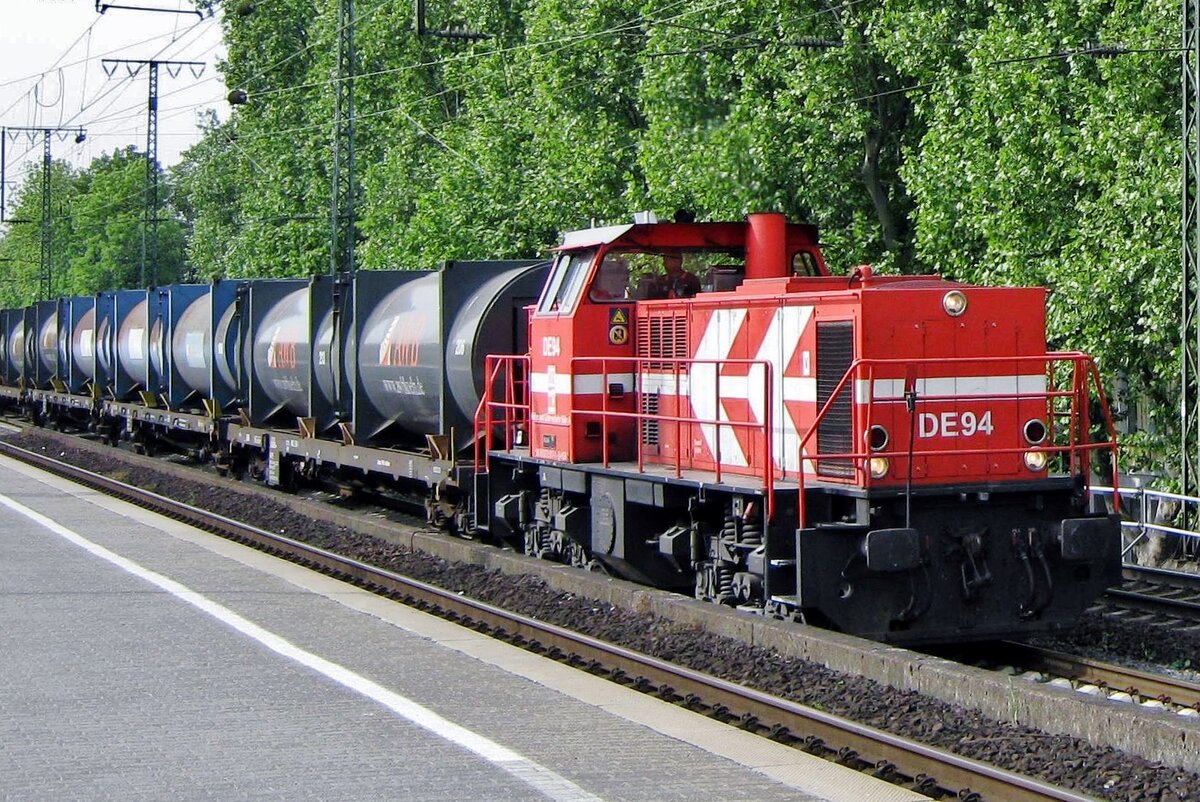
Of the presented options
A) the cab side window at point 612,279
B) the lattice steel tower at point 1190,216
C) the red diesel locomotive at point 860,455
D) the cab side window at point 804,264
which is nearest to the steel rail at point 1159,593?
the red diesel locomotive at point 860,455

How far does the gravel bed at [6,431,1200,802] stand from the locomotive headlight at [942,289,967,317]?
255cm

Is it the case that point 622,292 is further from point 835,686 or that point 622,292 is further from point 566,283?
point 835,686

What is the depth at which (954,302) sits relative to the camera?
10.3 metres

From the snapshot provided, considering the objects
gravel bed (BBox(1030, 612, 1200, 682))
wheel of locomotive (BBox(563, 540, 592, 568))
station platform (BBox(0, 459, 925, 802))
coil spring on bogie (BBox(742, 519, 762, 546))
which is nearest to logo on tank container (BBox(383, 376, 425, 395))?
wheel of locomotive (BBox(563, 540, 592, 568))

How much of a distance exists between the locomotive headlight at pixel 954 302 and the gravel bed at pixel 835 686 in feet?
8.37

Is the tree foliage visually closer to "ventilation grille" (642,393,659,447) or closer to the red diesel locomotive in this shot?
"ventilation grille" (642,393,659,447)

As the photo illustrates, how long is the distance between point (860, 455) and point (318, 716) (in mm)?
3760

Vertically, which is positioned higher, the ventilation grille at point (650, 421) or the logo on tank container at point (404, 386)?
the logo on tank container at point (404, 386)

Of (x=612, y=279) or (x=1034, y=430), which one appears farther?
(x=612, y=279)

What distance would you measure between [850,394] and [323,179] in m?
45.2

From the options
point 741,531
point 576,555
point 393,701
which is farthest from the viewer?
point 576,555

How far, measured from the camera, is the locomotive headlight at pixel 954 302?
10.3 m

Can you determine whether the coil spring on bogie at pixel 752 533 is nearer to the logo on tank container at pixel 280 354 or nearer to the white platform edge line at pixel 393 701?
the white platform edge line at pixel 393 701

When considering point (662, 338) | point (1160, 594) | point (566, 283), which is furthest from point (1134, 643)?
point (566, 283)
